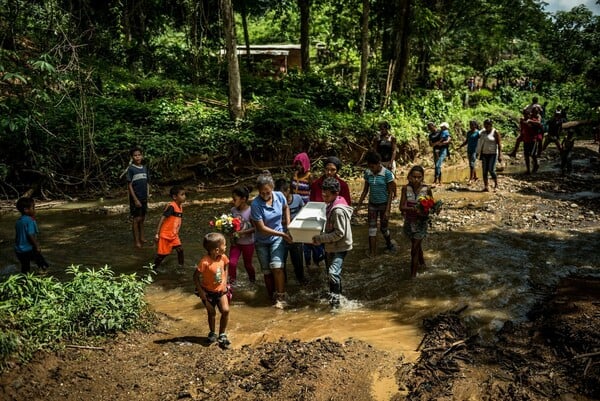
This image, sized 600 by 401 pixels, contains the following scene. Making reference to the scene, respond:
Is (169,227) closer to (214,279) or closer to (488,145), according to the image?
(214,279)

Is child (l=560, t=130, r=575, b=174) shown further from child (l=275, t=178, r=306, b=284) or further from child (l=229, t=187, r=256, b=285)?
child (l=229, t=187, r=256, b=285)

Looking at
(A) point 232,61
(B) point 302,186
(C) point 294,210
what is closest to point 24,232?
(C) point 294,210

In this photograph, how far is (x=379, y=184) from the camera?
7902 mm

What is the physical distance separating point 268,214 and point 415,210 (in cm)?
221

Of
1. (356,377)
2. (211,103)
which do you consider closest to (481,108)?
(211,103)

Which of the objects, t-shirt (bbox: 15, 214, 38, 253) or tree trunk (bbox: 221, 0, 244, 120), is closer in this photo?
t-shirt (bbox: 15, 214, 38, 253)

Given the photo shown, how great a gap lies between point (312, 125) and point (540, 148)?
28.3ft

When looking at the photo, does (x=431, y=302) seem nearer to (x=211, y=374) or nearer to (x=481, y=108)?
(x=211, y=374)

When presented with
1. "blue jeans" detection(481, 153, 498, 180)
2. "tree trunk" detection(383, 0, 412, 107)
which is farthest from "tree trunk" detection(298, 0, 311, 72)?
"blue jeans" detection(481, 153, 498, 180)

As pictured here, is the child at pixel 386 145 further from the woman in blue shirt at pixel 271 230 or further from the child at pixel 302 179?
the woman in blue shirt at pixel 271 230

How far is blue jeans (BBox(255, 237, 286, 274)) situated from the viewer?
20.9ft

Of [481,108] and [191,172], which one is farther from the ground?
[481,108]

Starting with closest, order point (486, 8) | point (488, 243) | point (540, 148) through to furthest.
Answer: point (488, 243), point (540, 148), point (486, 8)

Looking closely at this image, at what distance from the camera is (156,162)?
1390 cm
